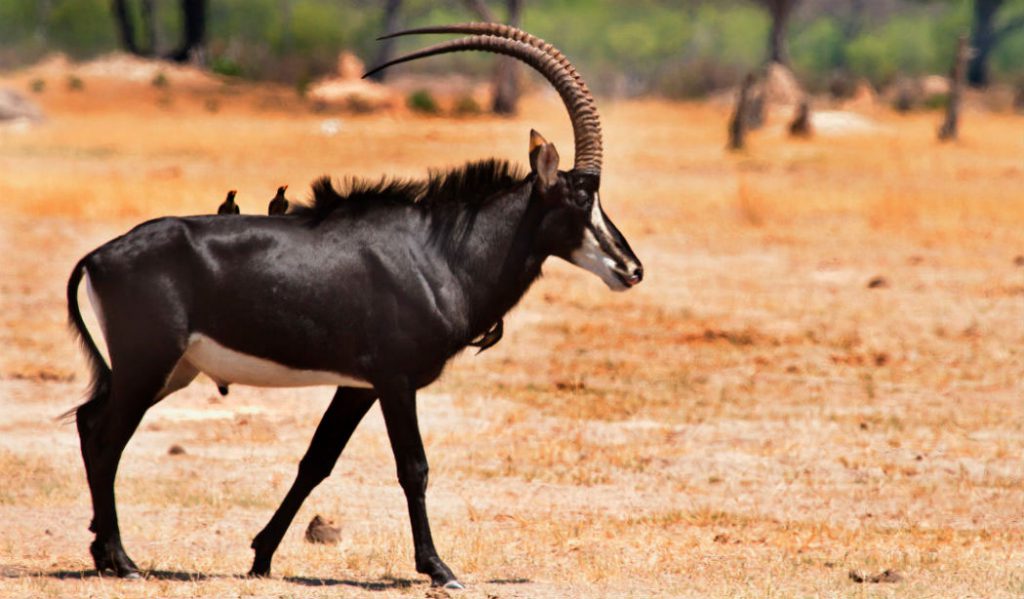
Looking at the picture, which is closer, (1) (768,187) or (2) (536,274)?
(2) (536,274)

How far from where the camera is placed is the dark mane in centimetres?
755

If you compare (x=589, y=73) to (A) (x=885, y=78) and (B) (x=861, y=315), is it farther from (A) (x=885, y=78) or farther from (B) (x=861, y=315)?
(B) (x=861, y=315)

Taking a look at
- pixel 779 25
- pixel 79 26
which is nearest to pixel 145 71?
pixel 779 25

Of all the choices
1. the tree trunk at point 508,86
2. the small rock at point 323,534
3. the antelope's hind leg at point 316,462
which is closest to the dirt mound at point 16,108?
the tree trunk at point 508,86

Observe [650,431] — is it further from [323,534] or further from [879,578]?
[879,578]

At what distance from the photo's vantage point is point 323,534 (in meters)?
8.62

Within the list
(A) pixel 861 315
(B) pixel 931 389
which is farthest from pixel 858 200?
(B) pixel 931 389

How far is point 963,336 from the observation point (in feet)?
51.6

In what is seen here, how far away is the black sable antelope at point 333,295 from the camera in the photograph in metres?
7.14

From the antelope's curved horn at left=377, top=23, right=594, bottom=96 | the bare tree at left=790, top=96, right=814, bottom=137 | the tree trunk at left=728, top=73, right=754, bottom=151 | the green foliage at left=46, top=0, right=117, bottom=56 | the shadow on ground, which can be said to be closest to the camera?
the shadow on ground

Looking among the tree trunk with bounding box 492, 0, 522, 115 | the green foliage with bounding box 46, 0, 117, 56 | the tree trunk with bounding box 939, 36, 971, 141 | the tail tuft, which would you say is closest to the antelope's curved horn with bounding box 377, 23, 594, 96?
the tail tuft

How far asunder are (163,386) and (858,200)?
19.3 metres

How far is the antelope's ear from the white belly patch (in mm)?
1173

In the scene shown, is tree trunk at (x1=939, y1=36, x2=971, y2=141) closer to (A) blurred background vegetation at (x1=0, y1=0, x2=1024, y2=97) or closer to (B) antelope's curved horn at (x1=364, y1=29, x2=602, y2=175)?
(A) blurred background vegetation at (x1=0, y1=0, x2=1024, y2=97)
